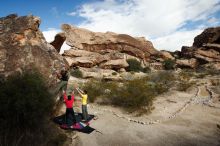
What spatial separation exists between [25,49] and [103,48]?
93.7 ft

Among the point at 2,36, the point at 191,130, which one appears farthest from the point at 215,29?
the point at 2,36

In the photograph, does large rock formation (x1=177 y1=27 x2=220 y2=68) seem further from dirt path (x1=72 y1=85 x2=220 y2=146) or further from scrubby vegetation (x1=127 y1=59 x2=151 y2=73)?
dirt path (x1=72 y1=85 x2=220 y2=146)

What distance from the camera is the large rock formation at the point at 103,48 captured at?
33.8 m

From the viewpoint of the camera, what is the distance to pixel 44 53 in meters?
12.1

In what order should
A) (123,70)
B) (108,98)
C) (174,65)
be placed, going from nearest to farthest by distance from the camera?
1. (108,98)
2. (123,70)
3. (174,65)

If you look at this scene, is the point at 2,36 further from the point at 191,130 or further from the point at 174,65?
the point at 174,65

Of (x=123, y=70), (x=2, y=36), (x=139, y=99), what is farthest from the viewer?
(x=123, y=70)

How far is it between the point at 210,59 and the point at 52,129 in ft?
112

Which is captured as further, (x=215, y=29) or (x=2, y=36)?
(x=215, y=29)

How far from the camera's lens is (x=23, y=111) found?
866cm

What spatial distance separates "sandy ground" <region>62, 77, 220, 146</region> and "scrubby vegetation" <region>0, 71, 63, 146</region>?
5.17ft

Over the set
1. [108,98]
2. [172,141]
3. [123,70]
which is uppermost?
[123,70]

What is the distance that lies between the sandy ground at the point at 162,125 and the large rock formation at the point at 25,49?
347 centimetres

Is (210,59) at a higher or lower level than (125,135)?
higher
